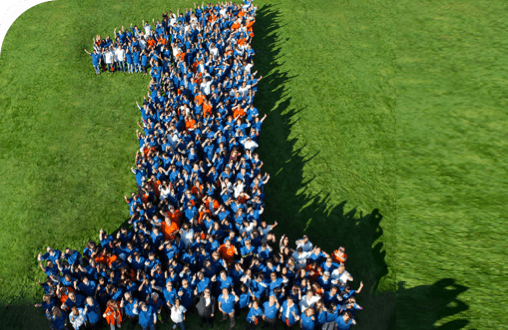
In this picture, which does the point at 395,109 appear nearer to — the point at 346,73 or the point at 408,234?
the point at 346,73

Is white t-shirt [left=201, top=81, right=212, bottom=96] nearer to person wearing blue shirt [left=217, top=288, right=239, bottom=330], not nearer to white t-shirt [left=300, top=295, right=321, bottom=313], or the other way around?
person wearing blue shirt [left=217, top=288, right=239, bottom=330]

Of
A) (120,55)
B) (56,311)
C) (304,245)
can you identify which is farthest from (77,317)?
(120,55)

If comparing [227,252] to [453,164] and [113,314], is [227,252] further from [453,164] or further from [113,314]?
[453,164]

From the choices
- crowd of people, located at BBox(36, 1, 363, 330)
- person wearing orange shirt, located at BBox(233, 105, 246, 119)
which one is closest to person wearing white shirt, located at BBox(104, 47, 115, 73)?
crowd of people, located at BBox(36, 1, 363, 330)

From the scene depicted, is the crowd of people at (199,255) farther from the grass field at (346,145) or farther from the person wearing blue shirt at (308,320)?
the grass field at (346,145)

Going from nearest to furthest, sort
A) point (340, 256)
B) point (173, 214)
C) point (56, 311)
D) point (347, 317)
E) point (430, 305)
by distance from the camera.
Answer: point (347, 317)
point (56, 311)
point (340, 256)
point (430, 305)
point (173, 214)

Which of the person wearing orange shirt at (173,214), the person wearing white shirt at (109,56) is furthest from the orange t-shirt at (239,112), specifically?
the person wearing white shirt at (109,56)
